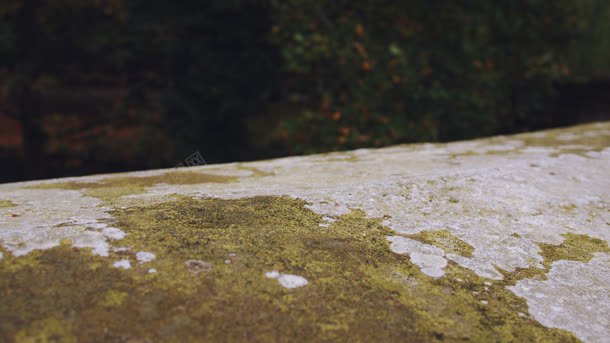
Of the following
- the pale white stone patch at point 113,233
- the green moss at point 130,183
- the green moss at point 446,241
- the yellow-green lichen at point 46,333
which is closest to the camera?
the yellow-green lichen at point 46,333

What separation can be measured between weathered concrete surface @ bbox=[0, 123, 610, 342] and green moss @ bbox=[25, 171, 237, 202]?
0.02 m

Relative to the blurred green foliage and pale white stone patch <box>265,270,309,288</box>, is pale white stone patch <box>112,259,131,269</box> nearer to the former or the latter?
pale white stone patch <box>265,270,309,288</box>

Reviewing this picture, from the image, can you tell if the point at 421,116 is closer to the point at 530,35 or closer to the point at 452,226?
the point at 530,35

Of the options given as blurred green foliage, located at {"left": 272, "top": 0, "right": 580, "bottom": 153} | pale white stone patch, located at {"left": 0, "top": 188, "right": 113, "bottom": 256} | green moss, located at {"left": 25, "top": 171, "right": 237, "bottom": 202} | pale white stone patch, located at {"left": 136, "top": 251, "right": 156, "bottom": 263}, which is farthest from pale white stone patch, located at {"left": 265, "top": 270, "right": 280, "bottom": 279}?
blurred green foliage, located at {"left": 272, "top": 0, "right": 580, "bottom": 153}

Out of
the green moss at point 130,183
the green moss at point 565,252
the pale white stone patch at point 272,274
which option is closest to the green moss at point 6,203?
the green moss at point 130,183

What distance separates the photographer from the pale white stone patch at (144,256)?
107cm

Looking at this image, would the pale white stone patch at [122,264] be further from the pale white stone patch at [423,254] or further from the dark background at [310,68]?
the dark background at [310,68]

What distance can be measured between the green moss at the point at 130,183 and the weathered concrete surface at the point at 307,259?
16mm

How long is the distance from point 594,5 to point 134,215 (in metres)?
7.16

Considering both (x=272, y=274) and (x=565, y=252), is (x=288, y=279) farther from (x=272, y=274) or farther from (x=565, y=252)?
(x=565, y=252)

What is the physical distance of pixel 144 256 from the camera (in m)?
1.08

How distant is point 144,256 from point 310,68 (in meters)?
4.48

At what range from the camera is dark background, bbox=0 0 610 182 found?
17.1 ft

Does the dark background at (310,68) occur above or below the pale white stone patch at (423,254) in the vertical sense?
above
